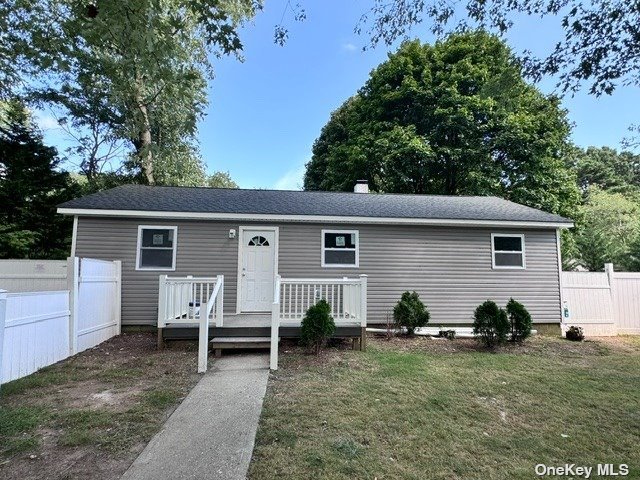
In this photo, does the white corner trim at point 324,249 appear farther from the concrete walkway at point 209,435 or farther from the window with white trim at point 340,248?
the concrete walkway at point 209,435

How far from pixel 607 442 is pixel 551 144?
1623 cm

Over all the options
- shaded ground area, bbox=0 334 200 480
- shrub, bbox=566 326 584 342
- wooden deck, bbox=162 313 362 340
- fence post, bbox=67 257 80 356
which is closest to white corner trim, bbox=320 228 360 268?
wooden deck, bbox=162 313 362 340

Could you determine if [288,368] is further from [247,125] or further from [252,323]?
[247,125]

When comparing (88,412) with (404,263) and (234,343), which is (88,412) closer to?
(234,343)

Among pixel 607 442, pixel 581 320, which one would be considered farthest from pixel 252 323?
pixel 581 320

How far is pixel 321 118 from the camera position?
24.3 metres

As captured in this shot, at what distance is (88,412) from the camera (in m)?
3.63

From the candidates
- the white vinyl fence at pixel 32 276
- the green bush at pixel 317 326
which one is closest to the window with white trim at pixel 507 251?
the green bush at pixel 317 326

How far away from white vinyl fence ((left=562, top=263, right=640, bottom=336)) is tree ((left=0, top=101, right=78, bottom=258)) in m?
17.2

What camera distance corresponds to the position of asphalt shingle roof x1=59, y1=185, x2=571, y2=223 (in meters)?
8.55

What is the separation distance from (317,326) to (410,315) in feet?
9.15

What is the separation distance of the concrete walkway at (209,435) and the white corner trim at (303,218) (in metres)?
4.38

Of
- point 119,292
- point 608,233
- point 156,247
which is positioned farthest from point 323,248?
point 608,233

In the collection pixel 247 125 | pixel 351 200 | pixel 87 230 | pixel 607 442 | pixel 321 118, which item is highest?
Result: pixel 321 118
